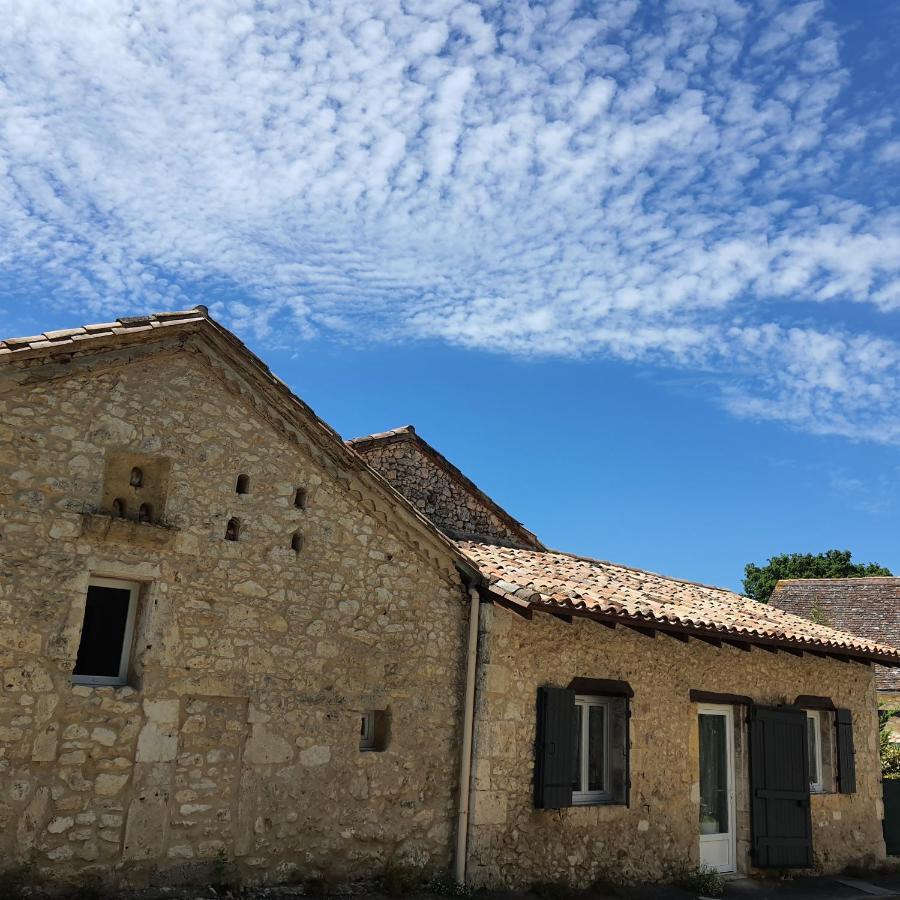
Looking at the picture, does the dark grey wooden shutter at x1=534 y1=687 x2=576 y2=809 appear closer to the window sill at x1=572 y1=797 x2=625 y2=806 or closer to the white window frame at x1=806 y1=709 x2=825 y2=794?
the window sill at x1=572 y1=797 x2=625 y2=806

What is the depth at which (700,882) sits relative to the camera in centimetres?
956

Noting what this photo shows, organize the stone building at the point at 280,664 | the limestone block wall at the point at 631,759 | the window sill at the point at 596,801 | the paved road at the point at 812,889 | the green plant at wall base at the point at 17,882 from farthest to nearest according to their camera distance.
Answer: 1. the paved road at the point at 812,889
2. the window sill at the point at 596,801
3. the limestone block wall at the point at 631,759
4. the stone building at the point at 280,664
5. the green plant at wall base at the point at 17,882

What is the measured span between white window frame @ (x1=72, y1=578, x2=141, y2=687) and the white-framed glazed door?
21.9 ft

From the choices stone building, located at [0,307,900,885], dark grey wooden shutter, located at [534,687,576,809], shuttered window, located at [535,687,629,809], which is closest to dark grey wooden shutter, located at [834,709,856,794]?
stone building, located at [0,307,900,885]

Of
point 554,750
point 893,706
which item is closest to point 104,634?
point 554,750

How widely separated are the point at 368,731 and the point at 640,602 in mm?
3427

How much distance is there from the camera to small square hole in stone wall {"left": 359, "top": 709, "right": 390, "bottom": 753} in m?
7.83

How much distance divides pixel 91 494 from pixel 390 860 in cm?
403

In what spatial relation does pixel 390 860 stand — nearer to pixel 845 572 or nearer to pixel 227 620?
pixel 227 620

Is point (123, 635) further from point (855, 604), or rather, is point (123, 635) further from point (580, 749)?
point (855, 604)

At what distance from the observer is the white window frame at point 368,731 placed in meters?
7.83

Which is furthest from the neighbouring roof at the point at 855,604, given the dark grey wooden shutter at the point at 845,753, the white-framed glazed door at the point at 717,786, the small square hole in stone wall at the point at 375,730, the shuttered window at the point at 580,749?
the small square hole in stone wall at the point at 375,730

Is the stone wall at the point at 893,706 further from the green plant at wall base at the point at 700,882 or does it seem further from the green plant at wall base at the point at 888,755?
the green plant at wall base at the point at 700,882

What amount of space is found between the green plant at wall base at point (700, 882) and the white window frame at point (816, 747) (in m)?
2.55
